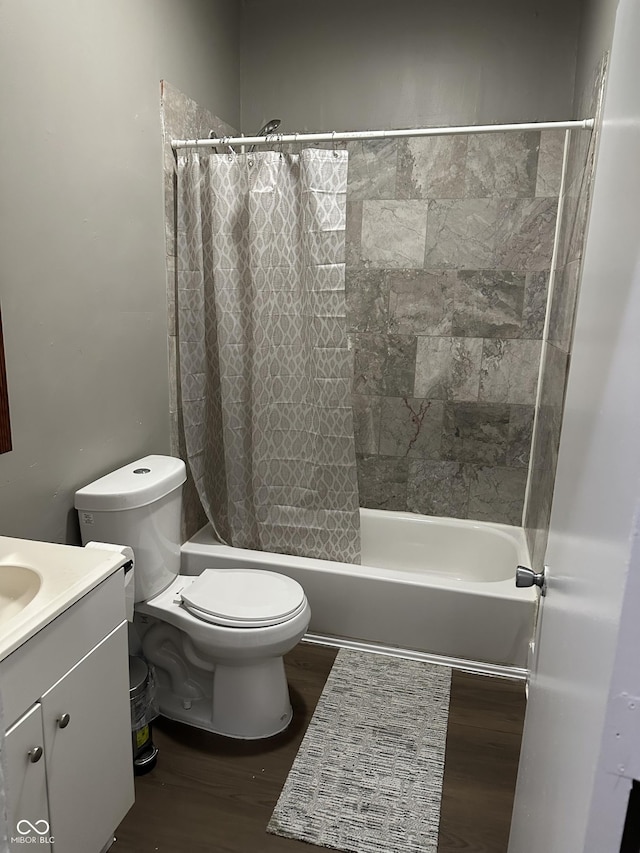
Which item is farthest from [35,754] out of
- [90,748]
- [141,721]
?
[141,721]

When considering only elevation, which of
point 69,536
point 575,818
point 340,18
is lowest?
point 69,536

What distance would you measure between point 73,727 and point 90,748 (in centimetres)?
11

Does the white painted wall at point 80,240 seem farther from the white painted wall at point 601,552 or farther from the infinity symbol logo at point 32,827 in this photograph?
the white painted wall at point 601,552

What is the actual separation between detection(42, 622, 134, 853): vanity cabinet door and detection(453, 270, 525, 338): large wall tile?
206 cm

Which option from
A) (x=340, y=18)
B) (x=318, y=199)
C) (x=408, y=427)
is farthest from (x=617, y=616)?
(x=340, y=18)

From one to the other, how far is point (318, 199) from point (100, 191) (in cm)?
81

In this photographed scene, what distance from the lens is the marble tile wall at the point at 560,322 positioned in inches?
78.0

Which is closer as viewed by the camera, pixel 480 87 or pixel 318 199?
pixel 318 199

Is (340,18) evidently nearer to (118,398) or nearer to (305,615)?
(118,398)

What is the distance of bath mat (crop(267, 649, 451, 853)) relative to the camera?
1628 millimetres

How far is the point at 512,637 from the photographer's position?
2.28 m

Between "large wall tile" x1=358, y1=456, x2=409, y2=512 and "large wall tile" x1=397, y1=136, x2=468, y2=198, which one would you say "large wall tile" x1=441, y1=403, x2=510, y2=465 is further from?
"large wall tile" x1=397, y1=136, x2=468, y2=198

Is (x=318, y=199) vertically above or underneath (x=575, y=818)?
above

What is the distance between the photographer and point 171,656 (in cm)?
207
